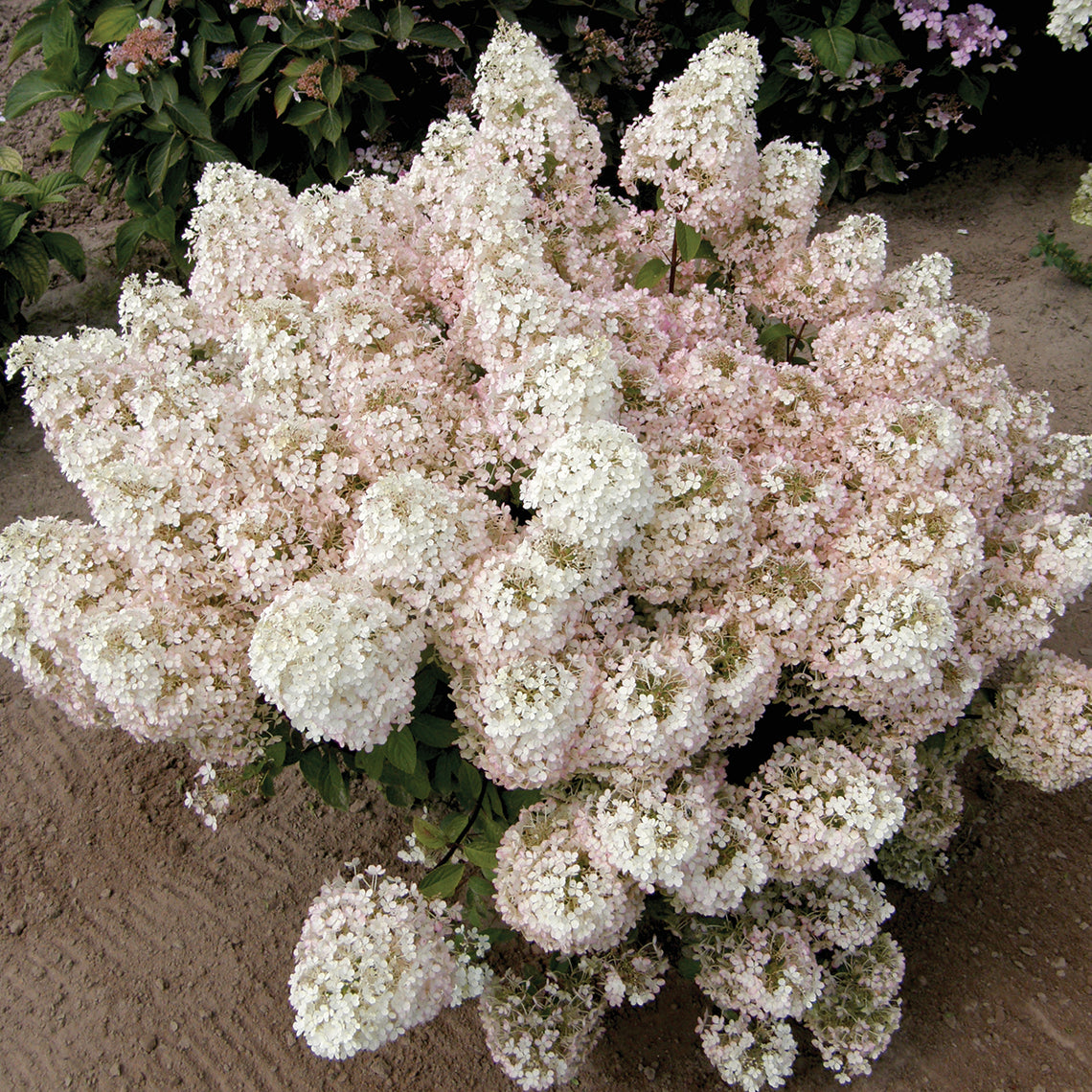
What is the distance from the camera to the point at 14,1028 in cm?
288

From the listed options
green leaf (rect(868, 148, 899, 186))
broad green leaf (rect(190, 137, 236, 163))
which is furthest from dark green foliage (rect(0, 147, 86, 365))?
green leaf (rect(868, 148, 899, 186))

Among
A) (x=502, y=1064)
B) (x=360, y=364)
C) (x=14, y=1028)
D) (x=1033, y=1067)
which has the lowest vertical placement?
(x=14, y=1028)

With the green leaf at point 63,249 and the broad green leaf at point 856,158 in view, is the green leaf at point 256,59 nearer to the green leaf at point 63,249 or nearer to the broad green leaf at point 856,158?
the green leaf at point 63,249

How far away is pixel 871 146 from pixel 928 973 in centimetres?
497

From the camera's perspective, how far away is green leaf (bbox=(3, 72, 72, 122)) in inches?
195

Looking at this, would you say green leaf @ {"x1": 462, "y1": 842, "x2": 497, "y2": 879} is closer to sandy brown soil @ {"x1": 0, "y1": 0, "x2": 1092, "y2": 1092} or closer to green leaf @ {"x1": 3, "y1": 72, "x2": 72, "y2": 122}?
sandy brown soil @ {"x1": 0, "y1": 0, "x2": 1092, "y2": 1092}

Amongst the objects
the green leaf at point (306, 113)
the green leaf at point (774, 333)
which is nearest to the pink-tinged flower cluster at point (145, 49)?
the green leaf at point (306, 113)

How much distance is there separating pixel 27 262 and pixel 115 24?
1303mm

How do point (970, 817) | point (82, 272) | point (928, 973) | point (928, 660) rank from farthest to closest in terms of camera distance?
1. point (82, 272)
2. point (970, 817)
3. point (928, 973)
4. point (928, 660)

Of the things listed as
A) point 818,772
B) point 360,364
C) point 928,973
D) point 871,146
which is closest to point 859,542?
point 818,772

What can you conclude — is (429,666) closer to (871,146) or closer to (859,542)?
(859,542)

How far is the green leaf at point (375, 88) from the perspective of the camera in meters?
4.72

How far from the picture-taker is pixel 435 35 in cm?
465

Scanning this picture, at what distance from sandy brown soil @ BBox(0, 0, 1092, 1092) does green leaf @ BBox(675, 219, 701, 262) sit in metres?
2.18
